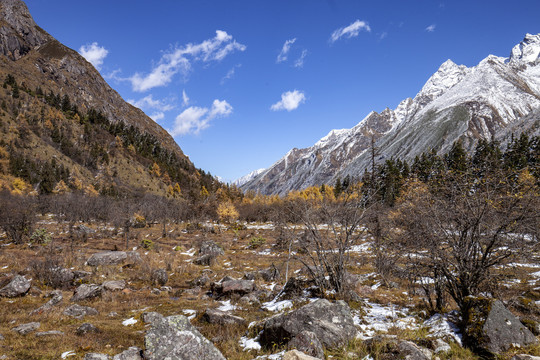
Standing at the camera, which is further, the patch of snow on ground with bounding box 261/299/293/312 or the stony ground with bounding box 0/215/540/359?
the patch of snow on ground with bounding box 261/299/293/312

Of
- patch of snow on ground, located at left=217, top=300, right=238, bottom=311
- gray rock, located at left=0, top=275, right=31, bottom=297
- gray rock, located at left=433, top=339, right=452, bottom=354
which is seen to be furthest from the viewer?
gray rock, located at left=0, top=275, right=31, bottom=297

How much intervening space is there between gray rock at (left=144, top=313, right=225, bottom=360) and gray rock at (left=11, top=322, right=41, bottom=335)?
6.29m

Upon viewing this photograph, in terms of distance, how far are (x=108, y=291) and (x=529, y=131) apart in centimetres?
14578

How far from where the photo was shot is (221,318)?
355 inches

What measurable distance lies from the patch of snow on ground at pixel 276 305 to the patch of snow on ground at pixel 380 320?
284 centimetres

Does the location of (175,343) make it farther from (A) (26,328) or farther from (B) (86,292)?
(B) (86,292)

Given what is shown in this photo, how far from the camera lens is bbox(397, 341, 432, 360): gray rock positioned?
5082mm

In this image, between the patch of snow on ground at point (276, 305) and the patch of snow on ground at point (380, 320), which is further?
the patch of snow on ground at point (276, 305)

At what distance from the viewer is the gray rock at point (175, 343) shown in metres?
5.39

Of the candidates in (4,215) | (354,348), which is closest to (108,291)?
(354,348)

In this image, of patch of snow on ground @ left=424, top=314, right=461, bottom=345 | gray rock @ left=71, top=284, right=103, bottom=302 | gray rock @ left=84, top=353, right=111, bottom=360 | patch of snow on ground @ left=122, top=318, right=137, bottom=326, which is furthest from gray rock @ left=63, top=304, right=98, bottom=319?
patch of snow on ground @ left=424, top=314, right=461, bottom=345

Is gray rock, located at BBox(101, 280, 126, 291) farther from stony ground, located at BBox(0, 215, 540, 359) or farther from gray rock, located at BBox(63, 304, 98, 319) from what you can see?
gray rock, located at BBox(63, 304, 98, 319)

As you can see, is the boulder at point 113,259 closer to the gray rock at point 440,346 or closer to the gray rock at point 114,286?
the gray rock at point 114,286

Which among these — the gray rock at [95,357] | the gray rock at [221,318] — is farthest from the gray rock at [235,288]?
the gray rock at [95,357]
